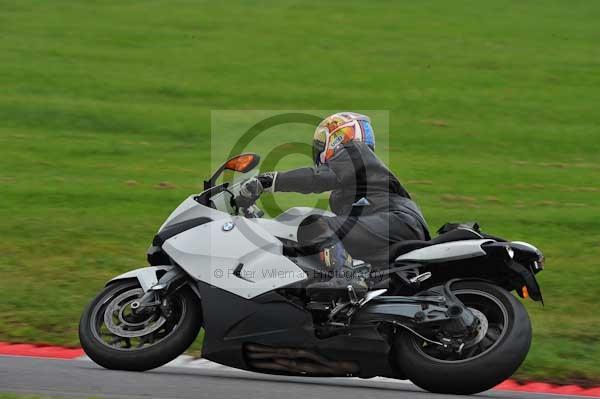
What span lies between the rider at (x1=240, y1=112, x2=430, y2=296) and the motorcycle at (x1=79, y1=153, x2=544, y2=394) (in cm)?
9

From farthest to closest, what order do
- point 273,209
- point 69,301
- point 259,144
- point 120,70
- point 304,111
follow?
point 120,70 → point 304,111 → point 259,144 → point 273,209 → point 69,301

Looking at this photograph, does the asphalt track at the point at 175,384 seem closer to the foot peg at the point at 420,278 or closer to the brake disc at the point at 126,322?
the brake disc at the point at 126,322

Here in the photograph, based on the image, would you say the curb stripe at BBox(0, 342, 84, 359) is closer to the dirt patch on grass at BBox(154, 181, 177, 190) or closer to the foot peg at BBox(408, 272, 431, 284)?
the foot peg at BBox(408, 272, 431, 284)

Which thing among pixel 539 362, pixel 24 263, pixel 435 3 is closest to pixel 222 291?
pixel 539 362

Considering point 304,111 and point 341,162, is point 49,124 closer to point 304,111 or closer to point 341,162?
point 304,111

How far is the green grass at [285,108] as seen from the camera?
980cm

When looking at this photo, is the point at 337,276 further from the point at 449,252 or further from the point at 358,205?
the point at 449,252

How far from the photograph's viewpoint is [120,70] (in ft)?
67.3

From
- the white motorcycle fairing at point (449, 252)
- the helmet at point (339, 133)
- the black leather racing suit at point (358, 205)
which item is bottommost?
the white motorcycle fairing at point (449, 252)

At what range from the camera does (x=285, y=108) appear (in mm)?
18250

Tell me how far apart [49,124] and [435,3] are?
45.8 ft

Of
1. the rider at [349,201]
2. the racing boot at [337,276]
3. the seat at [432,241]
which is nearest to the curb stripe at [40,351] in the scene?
the rider at [349,201]

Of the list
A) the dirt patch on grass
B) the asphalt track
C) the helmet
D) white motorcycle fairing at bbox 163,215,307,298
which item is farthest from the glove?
the dirt patch on grass

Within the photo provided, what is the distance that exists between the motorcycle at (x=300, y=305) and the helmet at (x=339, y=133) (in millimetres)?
460
